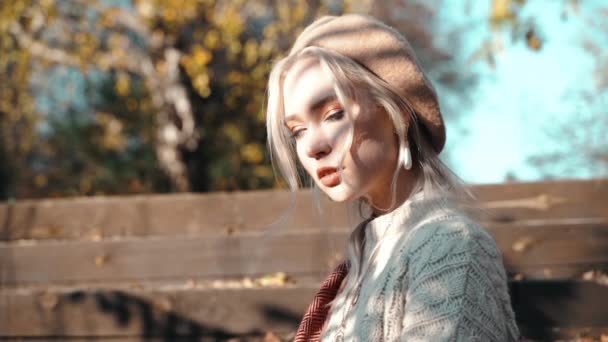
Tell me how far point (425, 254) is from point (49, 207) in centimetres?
435

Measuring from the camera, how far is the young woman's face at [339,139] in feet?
5.63

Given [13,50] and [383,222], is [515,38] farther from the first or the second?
[13,50]

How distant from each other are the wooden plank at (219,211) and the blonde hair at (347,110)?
85.0 inches

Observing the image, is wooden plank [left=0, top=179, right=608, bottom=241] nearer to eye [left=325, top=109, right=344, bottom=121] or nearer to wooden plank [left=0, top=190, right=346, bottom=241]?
wooden plank [left=0, top=190, right=346, bottom=241]

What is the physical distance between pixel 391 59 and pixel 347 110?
179mm

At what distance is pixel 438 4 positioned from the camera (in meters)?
13.9

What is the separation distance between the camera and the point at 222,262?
14.1 feet

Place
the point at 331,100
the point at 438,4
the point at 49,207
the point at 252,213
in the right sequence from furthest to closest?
the point at 438,4 < the point at 49,207 < the point at 252,213 < the point at 331,100

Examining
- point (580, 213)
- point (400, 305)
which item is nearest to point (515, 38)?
point (580, 213)

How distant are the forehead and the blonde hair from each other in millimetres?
19

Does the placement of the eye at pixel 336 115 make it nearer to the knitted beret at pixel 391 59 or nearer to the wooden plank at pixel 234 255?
the knitted beret at pixel 391 59

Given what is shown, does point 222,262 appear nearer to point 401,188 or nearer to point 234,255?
point 234,255

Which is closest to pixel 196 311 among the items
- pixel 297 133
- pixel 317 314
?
pixel 317 314

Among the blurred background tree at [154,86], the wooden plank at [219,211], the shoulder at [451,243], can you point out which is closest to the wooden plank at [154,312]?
the wooden plank at [219,211]
